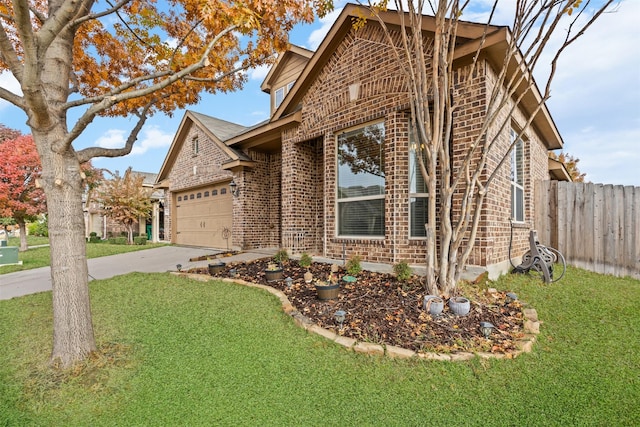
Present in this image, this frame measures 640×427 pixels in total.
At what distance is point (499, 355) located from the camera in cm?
304

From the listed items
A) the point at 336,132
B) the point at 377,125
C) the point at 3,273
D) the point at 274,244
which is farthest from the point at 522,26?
the point at 3,273

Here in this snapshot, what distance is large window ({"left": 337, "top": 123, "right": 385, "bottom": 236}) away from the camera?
6.32 metres

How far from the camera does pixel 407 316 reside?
3859mm

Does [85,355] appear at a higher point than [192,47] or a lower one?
lower

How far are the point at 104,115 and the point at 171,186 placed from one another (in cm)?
828

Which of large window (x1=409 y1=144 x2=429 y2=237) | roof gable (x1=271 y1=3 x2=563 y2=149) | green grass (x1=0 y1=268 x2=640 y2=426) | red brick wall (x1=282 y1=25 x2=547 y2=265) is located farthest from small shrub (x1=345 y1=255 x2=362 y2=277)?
roof gable (x1=271 y1=3 x2=563 y2=149)

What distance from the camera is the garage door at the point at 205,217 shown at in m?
11.4

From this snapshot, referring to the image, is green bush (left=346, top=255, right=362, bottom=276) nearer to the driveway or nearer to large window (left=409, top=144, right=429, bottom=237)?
large window (left=409, top=144, right=429, bottom=237)

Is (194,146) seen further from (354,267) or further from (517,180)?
(517,180)

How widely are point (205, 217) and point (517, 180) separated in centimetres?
1062

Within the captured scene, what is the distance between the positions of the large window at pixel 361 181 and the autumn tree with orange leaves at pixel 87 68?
2375 millimetres

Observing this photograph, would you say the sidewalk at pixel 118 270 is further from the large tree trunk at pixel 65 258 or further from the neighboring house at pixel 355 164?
the large tree trunk at pixel 65 258

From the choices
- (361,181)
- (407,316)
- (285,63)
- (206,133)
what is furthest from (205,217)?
(407,316)

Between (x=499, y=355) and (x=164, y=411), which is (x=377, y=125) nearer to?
(x=499, y=355)
